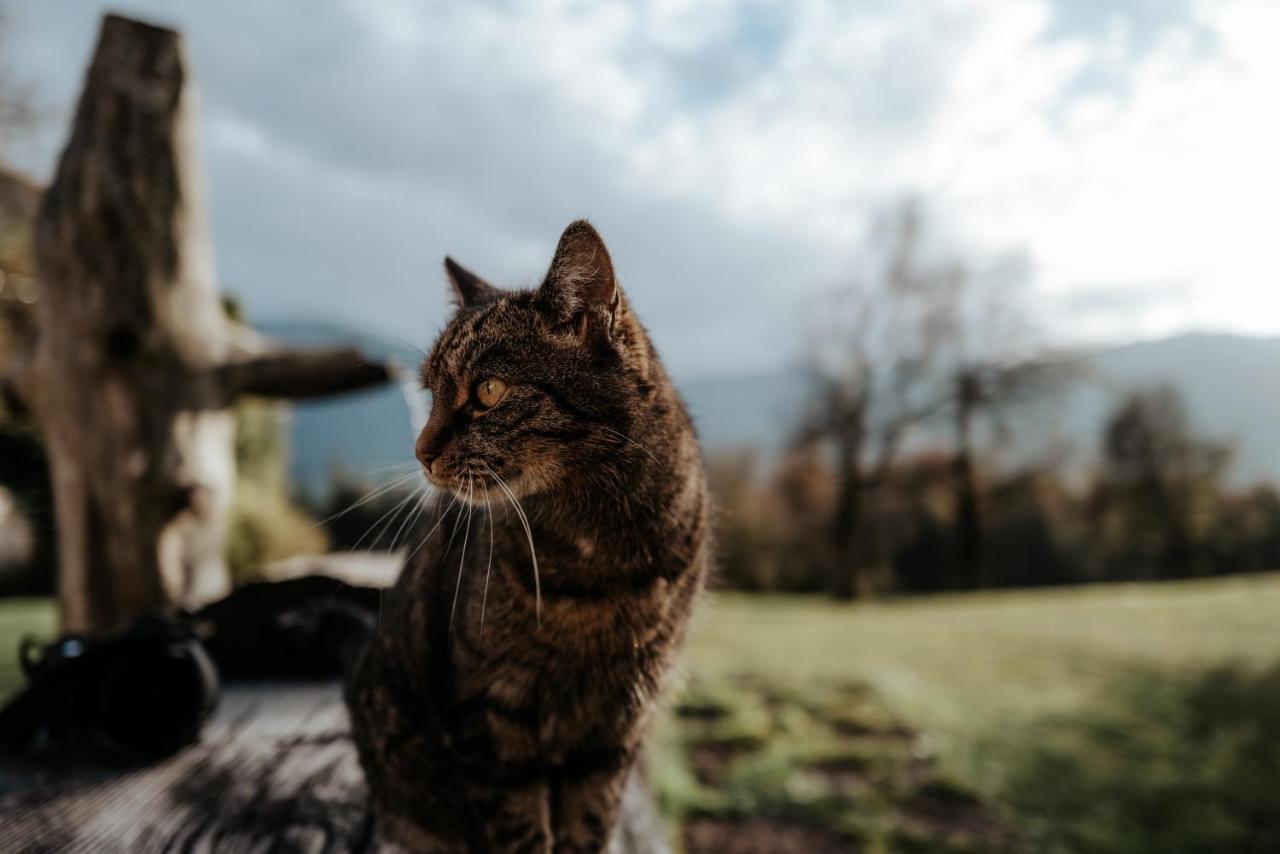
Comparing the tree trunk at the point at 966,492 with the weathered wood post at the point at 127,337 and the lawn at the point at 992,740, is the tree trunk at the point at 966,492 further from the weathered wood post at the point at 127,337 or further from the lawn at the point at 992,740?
the weathered wood post at the point at 127,337

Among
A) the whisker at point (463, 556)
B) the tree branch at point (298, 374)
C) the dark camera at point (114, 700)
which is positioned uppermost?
the tree branch at point (298, 374)

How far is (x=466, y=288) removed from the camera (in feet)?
4.74

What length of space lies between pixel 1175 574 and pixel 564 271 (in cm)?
1463

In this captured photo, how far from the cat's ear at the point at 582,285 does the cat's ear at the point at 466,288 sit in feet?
0.91

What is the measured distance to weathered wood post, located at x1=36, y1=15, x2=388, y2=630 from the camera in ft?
9.27

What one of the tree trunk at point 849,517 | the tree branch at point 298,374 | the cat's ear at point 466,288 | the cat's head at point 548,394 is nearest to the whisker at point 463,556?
the cat's head at point 548,394

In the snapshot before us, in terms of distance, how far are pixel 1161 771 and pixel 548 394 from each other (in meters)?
4.91

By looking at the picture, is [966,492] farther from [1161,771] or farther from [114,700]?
[114,700]

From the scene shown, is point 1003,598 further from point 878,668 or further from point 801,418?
point 878,668

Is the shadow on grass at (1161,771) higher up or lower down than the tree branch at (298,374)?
lower down

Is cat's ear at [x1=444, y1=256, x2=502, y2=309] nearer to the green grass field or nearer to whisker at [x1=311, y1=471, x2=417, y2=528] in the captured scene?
whisker at [x1=311, y1=471, x2=417, y2=528]

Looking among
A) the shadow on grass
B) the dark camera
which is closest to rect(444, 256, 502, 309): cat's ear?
the dark camera

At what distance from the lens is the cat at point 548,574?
1143mm

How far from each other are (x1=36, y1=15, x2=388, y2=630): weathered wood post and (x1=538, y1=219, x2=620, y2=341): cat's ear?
76.0 inches
